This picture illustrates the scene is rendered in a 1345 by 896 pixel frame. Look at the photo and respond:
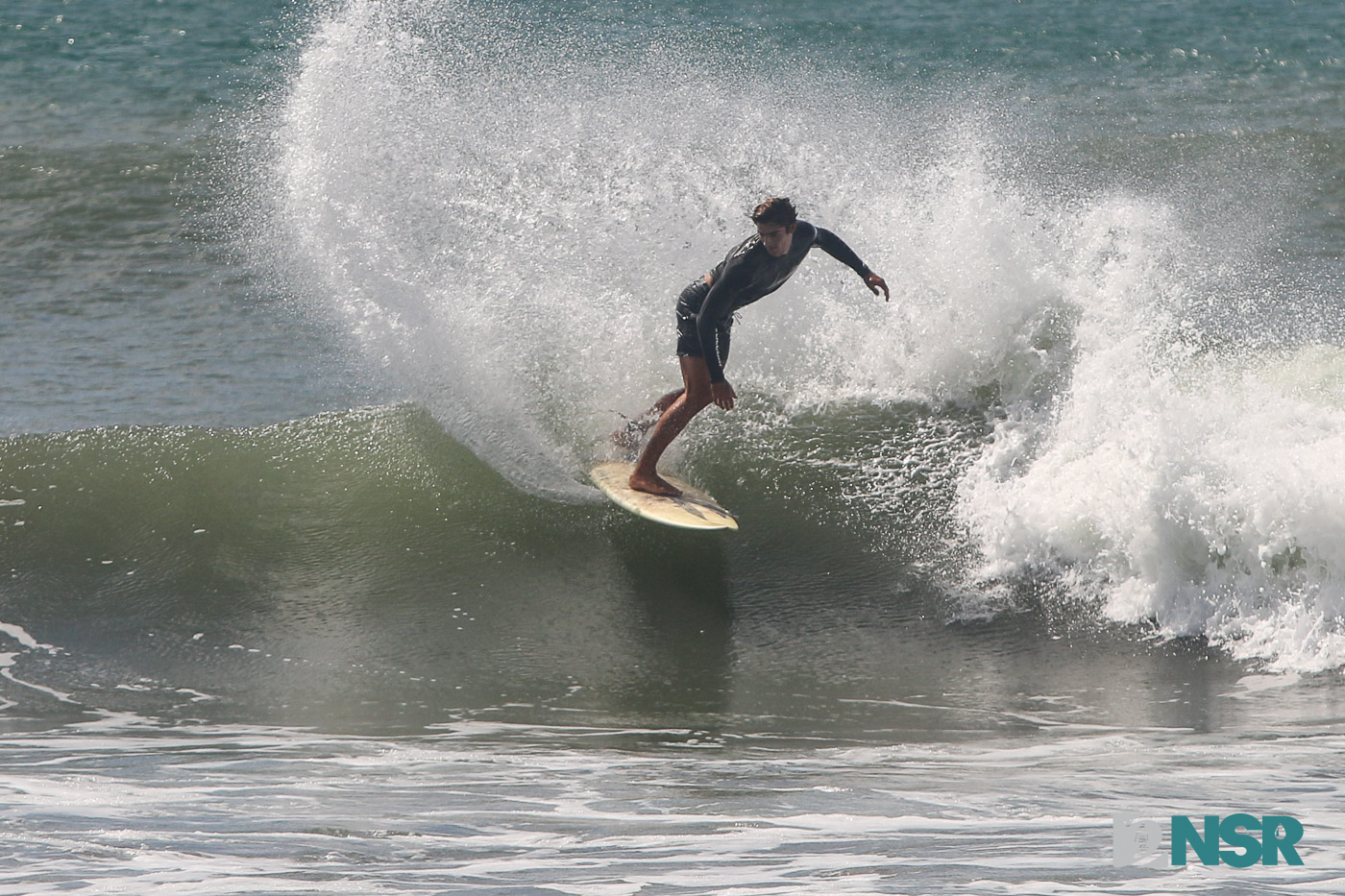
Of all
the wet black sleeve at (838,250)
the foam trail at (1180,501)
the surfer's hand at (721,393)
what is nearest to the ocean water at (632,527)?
the foam trail at (1180,501)

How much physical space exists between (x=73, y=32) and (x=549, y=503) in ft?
52.7

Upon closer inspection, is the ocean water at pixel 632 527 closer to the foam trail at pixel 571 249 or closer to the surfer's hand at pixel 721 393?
the foam trail at pixel 571 249

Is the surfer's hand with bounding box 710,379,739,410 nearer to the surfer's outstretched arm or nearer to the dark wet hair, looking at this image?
the dark wet hair

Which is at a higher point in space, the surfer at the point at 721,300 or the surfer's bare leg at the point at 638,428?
the surfer at the point at 721,300

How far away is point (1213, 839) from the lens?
3.33 meters

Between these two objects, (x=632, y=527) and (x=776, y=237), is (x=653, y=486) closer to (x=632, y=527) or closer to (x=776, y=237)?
(x=632, y=527)

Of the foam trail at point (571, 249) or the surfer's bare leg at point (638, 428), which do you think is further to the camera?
the foam trail at point (571, 249)

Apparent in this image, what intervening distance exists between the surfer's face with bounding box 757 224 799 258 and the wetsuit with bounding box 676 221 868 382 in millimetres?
76

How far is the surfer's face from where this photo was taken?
5711 millimetres

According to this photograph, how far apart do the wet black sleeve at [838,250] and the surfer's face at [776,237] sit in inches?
13.2

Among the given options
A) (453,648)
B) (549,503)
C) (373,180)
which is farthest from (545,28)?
(453,648)

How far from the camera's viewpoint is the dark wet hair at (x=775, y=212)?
5.64 m

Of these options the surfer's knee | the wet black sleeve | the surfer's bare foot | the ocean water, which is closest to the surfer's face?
the wet black sleeve

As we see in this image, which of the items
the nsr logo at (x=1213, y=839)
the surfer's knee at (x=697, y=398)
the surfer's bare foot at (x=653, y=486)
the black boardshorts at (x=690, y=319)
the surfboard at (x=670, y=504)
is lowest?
the nsr logo at (x=1213, y=839)
